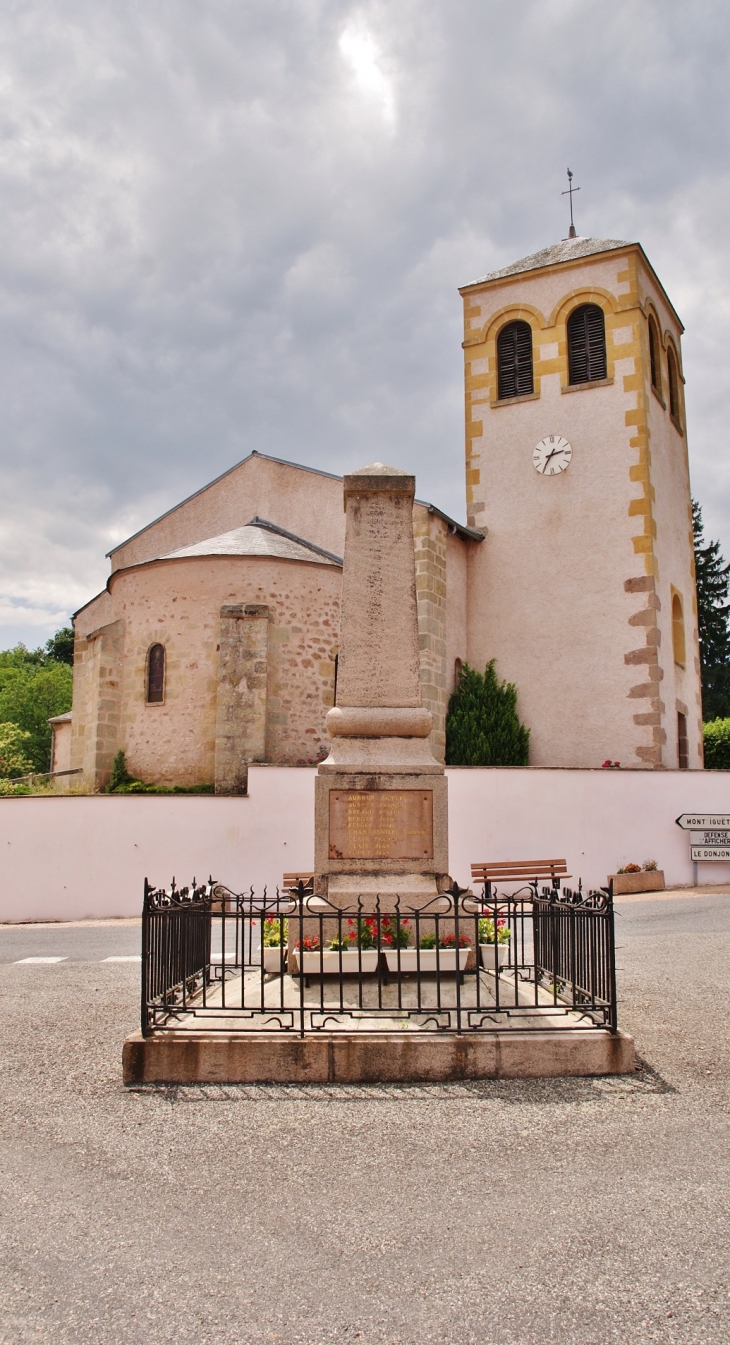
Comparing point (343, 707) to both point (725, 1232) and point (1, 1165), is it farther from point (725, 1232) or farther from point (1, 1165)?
point (725, 1232)

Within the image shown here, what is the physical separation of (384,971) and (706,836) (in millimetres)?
11050

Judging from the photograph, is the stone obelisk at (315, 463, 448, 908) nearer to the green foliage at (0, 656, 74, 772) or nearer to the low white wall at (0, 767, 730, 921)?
the low white wall at (0, 767, 730, 921)

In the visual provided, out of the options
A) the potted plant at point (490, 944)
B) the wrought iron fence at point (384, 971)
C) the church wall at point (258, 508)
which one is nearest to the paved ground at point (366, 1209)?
the wrought iron fence at point (384, 971)

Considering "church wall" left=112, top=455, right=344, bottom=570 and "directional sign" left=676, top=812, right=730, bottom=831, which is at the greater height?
"church wall" left=112, top=455, right=344, bottom=570

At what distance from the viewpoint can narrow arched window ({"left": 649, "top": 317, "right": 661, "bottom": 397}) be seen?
20281 mm

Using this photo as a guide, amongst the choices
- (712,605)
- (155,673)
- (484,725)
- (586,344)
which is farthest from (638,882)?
(712,605)

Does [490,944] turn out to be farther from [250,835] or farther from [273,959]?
[250,835]

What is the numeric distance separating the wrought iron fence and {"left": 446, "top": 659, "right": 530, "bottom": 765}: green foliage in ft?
37.4

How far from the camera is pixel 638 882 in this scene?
14789mm

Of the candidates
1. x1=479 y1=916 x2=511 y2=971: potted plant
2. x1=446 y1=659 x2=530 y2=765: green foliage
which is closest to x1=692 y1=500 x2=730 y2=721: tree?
x1=446 y1=659 x2=530 y2=765: green foliage

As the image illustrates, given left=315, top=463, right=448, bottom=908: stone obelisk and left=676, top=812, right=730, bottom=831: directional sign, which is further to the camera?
left=676, top=812, right=730, bottom=831: directional sign

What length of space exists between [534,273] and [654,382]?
3.73m

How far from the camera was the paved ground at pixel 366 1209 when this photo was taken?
279 centimetres

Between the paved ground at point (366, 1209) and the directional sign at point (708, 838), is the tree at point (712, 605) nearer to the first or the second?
the directional sign at point (708, 838)
